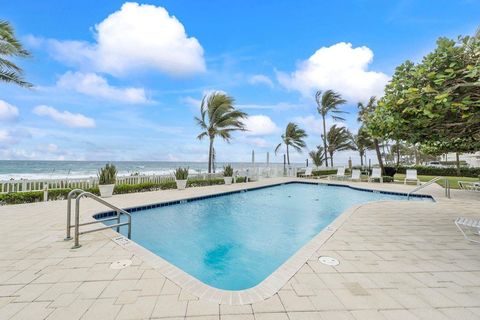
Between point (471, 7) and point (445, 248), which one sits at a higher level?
point (471, 7)

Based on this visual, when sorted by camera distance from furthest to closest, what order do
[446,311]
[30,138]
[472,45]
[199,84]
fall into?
[30,138] → [199,84] → [472,45] → [446,311]

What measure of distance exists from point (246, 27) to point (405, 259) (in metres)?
10.8

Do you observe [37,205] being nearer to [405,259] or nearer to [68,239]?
A: [68,239]

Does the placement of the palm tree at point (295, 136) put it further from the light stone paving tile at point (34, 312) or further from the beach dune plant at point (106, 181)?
the light stone paving tile at point (34, 312)

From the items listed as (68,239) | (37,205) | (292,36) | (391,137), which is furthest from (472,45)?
(37,205)

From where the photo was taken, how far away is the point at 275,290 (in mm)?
2287

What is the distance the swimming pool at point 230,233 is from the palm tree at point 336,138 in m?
14.9

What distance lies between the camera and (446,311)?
1975 millimetres

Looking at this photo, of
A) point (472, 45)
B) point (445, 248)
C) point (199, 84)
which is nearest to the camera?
point (472, 45)

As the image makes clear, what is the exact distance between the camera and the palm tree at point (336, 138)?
2269cm

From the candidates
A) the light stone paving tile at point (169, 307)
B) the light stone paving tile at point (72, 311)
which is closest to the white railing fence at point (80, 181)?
the light stone paving tile at point (72, 311)

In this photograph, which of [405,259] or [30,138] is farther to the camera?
[30,138]

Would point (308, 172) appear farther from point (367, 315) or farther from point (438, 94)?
point (367, 315)

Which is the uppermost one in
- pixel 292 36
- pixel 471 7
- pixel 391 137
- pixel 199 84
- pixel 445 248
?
pixel 292 36
